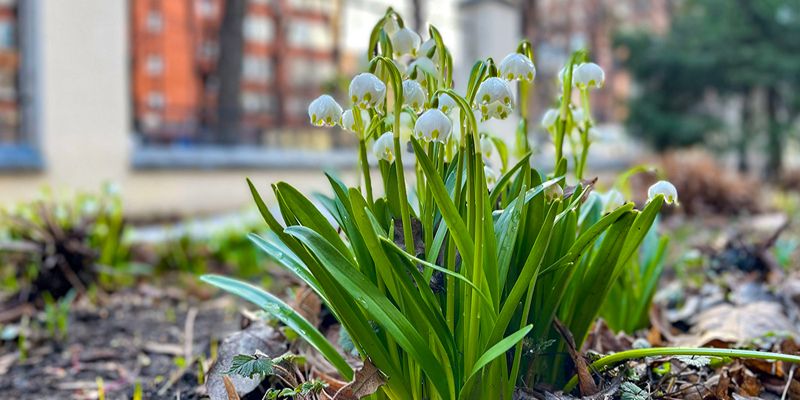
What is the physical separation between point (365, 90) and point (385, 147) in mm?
117

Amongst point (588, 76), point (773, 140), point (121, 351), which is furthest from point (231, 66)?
point (773, 140)

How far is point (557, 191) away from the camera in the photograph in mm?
1171

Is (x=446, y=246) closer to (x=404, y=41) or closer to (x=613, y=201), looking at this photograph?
(x=404, y=41)

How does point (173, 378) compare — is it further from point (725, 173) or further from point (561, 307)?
point (725, 173)

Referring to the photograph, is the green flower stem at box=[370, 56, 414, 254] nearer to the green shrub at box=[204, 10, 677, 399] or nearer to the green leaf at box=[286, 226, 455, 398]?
the green shrub at box=[204, 10, 677, 399]

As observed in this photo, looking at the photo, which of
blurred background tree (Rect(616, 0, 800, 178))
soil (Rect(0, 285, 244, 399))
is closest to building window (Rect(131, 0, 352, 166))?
soil (Rect(0, 285, 244, 399))

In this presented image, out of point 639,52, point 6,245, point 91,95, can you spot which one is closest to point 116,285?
point 6,245

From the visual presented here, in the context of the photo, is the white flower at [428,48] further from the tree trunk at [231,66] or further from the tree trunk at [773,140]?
the tree trunk at [773,140]

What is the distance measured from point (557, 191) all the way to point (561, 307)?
27cm

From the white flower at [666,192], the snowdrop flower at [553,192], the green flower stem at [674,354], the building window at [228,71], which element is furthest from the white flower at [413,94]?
the building window at [228,71]

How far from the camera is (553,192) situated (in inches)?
46.6

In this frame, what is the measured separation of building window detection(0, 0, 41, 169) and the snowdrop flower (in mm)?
5657

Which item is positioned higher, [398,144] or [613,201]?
[398,144]

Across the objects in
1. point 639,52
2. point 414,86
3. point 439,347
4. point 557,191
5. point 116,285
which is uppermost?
point 639,52
